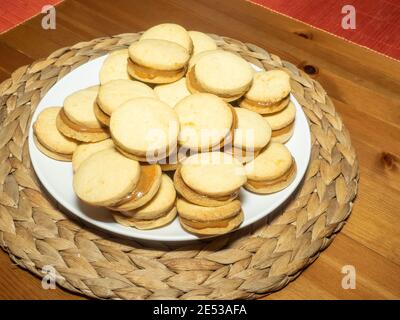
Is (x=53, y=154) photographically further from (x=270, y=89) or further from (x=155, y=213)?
(x=270, y=89)

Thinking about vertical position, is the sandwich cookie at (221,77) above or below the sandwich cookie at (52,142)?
above

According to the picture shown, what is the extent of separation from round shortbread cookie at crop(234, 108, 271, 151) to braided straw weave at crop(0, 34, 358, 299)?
0.14 m

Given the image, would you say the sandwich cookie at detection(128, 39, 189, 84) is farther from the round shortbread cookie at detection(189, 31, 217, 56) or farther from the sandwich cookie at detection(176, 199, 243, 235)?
the sandwich cookie at detection(176, 199, 243, 235)

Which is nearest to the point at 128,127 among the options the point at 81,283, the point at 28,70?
the point at 81,283

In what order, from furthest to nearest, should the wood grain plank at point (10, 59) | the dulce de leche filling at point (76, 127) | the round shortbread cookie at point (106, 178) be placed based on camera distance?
1. the wood grain plank at point (10, 59)
2. the dulce de leche filling at point (76, 127)
3. the round shortbread cookie at point (106, 178)

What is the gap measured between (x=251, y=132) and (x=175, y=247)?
23 cm

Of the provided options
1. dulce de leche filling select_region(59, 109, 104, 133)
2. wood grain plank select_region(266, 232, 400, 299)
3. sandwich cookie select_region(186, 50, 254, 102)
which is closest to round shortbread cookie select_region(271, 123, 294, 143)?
sandwich cookie select_region(186, 50, 254, 102)

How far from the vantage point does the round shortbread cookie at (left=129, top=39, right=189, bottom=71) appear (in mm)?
811

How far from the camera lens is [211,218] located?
0.70 meters

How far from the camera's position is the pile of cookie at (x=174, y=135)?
71 centimetres

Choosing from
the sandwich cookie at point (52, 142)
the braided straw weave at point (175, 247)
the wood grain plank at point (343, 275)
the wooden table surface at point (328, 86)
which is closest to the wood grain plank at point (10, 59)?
the wooden table surface at point (328, 86)

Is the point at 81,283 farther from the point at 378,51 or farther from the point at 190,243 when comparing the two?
the point at 378,51

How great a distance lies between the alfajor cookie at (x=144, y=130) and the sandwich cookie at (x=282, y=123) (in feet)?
0.66

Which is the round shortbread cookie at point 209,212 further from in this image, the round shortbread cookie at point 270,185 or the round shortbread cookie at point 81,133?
the round shortbread cookie at point 81,133
